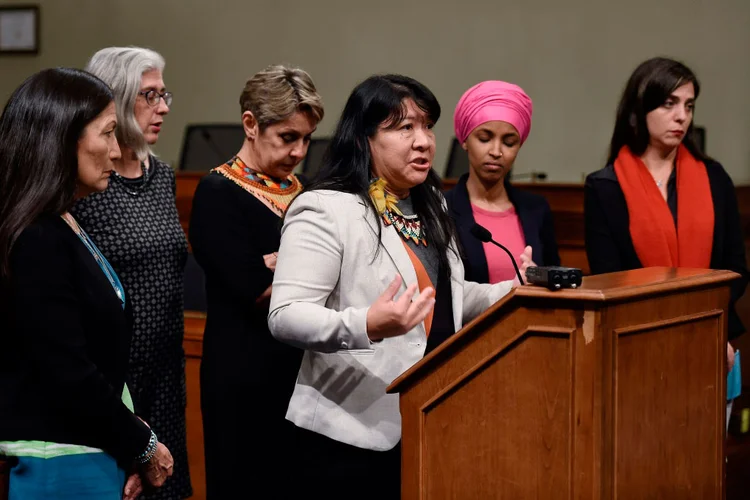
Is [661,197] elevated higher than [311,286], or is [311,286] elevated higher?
[661,197]

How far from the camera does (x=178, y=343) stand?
2.36 m

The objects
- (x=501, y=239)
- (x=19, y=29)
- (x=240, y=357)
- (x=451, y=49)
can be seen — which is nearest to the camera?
(x=240, y=357)

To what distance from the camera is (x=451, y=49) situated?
646cm

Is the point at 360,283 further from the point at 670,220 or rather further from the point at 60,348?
the point at 670,220

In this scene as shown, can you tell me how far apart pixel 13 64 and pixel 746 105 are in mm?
5359

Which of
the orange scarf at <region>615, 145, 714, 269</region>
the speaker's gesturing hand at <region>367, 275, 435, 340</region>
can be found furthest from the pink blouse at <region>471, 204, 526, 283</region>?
the speaker's gesturing hand at <region>367, 275, 435, 340</region>

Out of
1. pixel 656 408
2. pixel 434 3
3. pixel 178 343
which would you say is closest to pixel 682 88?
pixel 656 408

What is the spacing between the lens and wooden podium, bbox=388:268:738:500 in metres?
1.46

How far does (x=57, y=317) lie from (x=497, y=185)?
1250mm

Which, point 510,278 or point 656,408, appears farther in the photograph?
point 510,278

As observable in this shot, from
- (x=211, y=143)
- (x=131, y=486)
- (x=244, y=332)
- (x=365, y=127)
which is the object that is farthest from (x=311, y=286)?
(x=211, y=143)

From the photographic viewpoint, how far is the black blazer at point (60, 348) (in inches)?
60.4

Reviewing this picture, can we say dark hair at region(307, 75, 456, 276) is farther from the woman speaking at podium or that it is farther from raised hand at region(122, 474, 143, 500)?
raised hand at region(122, 474, 143, 500)

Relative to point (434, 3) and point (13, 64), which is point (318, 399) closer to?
point (434, 3)
